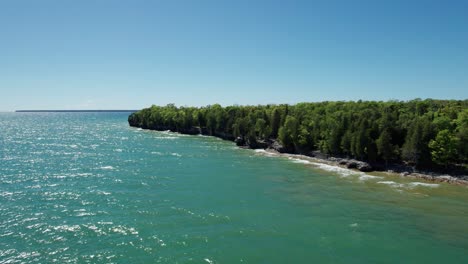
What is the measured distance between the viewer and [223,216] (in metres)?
45.5

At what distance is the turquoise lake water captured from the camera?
35.4m

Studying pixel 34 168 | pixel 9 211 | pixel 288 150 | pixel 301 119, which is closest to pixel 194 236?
pixel 9 211

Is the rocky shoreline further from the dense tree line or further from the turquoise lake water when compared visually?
the turquoise lake water

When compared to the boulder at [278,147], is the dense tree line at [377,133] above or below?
above

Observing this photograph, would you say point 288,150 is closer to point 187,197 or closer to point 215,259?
point 187,197

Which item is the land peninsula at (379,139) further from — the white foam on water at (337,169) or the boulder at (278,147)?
the white foam on water at (337,169)

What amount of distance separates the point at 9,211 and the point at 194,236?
2528 centimetres

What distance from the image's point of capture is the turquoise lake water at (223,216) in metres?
35.4

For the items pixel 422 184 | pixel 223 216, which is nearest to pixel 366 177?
pixel 422 184

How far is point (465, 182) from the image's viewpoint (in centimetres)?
6675

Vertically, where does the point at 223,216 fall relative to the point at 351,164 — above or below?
below

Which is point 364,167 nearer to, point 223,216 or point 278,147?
point 278,147

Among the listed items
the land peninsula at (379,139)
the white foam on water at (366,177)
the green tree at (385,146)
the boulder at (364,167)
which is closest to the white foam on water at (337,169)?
the boulder at (364,167)

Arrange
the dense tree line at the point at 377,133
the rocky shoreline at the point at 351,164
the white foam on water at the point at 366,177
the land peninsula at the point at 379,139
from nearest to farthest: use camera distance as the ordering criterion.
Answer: the rocky shoreline at the point at 351,164
the white foam on water at the point at 366,177
the land peninsula at the point at 379,139
the dense tree line at the point at 377,133
